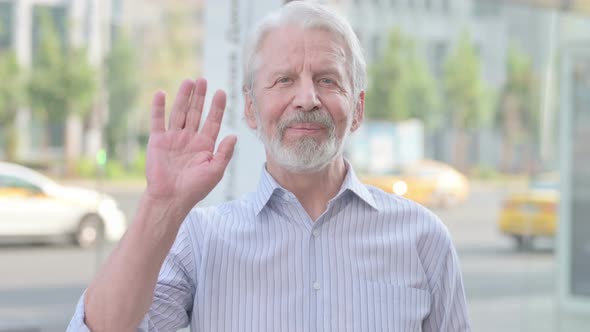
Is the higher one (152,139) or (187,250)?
(152,139)

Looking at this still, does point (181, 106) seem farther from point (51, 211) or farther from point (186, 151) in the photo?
point (51, 211)

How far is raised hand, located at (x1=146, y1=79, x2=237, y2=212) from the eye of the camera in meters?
1.23

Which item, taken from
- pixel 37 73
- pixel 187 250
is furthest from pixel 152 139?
pixel 37 73

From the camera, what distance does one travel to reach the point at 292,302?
1378mm

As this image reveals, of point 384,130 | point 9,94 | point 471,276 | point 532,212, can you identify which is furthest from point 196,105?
point 532,212

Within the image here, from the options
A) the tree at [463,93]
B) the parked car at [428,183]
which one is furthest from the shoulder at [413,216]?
the tree at [463,93]

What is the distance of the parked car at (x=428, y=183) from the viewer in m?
5.55

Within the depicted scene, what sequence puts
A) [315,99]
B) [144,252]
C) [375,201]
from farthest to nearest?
[375,201]
[315,99]
[144,252]

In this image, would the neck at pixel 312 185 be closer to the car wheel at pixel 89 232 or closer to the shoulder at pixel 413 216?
the shoulder at pixel 413 216

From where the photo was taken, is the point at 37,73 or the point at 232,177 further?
the point at 37,73

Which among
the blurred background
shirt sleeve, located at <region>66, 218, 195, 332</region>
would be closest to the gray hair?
shirt sleeve, located at <region>66, 218, 195, 332</region>

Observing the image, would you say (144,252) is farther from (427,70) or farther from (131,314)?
(427,70)

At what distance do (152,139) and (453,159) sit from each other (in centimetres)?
482

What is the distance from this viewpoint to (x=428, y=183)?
5.70 metres
